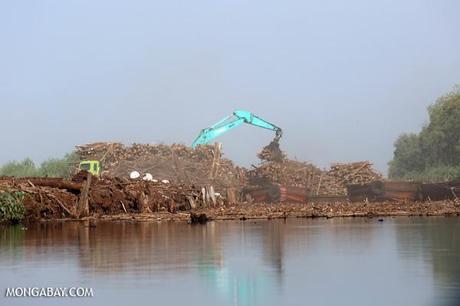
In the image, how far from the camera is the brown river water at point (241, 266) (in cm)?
1090

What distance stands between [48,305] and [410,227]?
16.7m

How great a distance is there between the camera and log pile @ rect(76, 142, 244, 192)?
57719 mm

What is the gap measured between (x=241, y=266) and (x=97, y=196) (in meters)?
20.2

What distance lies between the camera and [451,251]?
54.1 feet

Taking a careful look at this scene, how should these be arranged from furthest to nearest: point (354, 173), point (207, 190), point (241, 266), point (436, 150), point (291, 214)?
point (436, 150) < point (354, 173) < point (207, 190) < point (291, 214) < point (241, 266)

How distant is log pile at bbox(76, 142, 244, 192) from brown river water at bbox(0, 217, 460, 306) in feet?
109

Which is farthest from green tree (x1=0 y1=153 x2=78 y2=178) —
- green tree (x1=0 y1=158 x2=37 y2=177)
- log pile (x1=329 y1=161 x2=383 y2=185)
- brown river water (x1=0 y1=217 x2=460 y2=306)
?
brown river water (x1=0 y1=217 x2=460 y2=306)

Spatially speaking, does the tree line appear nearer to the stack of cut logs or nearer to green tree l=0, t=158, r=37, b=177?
the stack of cut logs

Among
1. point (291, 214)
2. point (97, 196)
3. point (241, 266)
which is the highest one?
point (97, 196)

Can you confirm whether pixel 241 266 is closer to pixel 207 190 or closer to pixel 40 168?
pixel 207 190

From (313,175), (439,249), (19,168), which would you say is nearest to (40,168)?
(19,168)

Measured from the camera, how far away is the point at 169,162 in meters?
59.0

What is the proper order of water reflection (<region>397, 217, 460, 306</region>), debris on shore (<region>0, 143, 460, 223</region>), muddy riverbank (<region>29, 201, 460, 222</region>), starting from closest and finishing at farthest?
water reflection (<region>397, 217, 460, 306</region>), muddy riverbank (<region>29, 201, 460, 222</region>), debris on shore (<region>0, 143, 460, 223</region>)

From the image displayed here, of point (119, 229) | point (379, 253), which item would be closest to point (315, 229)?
point (119, 229)
